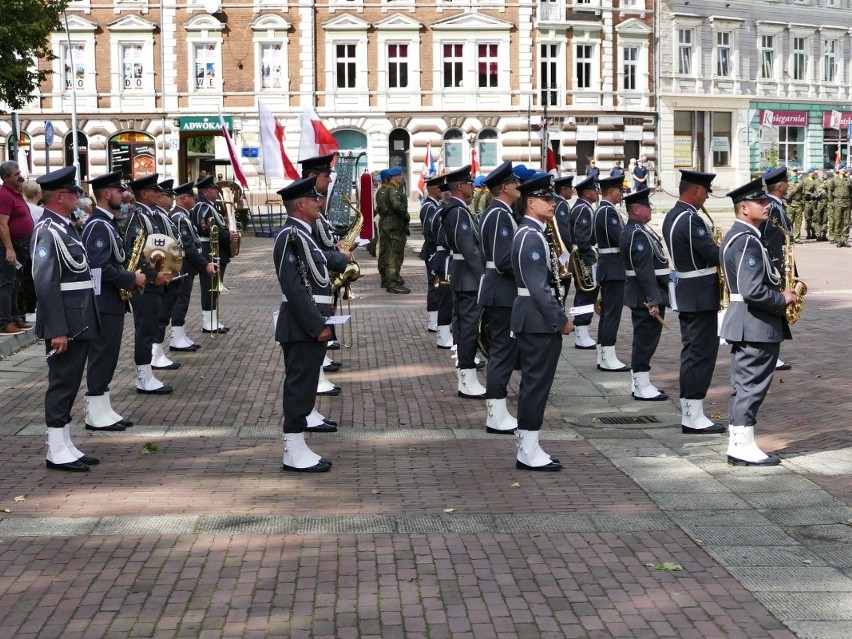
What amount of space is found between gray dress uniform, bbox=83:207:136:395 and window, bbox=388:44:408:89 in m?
43.3

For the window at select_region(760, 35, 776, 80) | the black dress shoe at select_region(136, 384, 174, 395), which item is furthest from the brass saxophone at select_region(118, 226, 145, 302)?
the window at select_region(760, 35, 776, 80)

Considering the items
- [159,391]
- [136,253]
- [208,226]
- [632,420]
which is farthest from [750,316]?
[208,226]

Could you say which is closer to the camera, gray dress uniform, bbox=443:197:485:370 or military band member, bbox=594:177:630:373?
gray dress uniform, bbox=443:197:485:370

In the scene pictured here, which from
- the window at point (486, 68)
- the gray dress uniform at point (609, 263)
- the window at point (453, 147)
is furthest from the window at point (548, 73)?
the gray dress uniform at point (609, 263)

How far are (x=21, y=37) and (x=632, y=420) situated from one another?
22400mm

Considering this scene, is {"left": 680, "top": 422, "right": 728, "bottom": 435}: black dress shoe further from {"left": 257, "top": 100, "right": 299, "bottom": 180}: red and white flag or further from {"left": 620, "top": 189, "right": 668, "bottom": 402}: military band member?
{"left": 257, "top": 100, "right": 299, "bottom": 180}: red and white flag

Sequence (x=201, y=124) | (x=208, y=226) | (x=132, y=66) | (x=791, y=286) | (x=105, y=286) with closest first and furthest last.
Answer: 1. (x=791, y=286)
2. (x=105, y=286)
3. (x=208, y=226)
4. (x=201, y=124)
5. (x=132, y=66)

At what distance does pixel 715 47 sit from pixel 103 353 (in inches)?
2012

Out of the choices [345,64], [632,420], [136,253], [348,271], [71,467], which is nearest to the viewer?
[71,467]

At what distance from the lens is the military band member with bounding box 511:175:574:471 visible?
879cm

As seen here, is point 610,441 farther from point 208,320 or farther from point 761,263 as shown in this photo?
point 208,320

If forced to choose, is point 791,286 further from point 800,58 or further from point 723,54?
point 800,58

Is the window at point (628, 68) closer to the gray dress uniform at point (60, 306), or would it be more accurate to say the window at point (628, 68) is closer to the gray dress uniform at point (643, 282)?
the gray dress uniform at point (643, 282)

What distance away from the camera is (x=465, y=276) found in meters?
12.2
